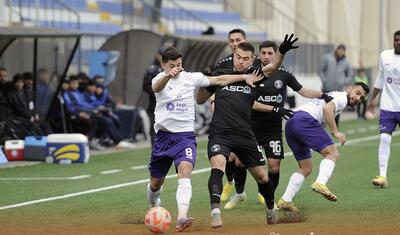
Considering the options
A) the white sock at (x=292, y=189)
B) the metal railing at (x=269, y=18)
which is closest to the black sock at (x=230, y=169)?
the white sock at (x=292, y=189)

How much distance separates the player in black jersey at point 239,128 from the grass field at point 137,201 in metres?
0.61

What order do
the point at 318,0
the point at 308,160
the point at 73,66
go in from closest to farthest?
1. the point at 308,160
2. the point at 73,66
3. the point at 318,0

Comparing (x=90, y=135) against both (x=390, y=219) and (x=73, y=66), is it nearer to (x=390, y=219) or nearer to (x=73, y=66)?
(x=73, y=66)

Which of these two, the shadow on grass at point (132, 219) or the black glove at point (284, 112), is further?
the black glove at point (284, 112)

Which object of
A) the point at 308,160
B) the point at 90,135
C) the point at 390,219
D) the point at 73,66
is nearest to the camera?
the point at 390,219

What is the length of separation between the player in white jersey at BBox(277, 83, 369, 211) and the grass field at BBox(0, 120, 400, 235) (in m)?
0.38

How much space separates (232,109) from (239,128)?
231 mm

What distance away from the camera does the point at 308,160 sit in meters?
14.6

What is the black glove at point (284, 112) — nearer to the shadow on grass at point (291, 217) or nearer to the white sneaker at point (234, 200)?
the shadow on grass at point (291, 217)

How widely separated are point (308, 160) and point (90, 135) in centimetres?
1157

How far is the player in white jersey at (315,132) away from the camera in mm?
14336

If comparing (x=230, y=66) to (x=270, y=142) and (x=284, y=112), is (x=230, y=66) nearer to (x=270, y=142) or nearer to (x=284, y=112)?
(x=284, y=112)

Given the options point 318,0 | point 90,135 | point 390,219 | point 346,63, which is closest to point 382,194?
point 390,219

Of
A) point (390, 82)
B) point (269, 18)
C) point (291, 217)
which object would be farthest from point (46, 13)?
point (291, 217)
